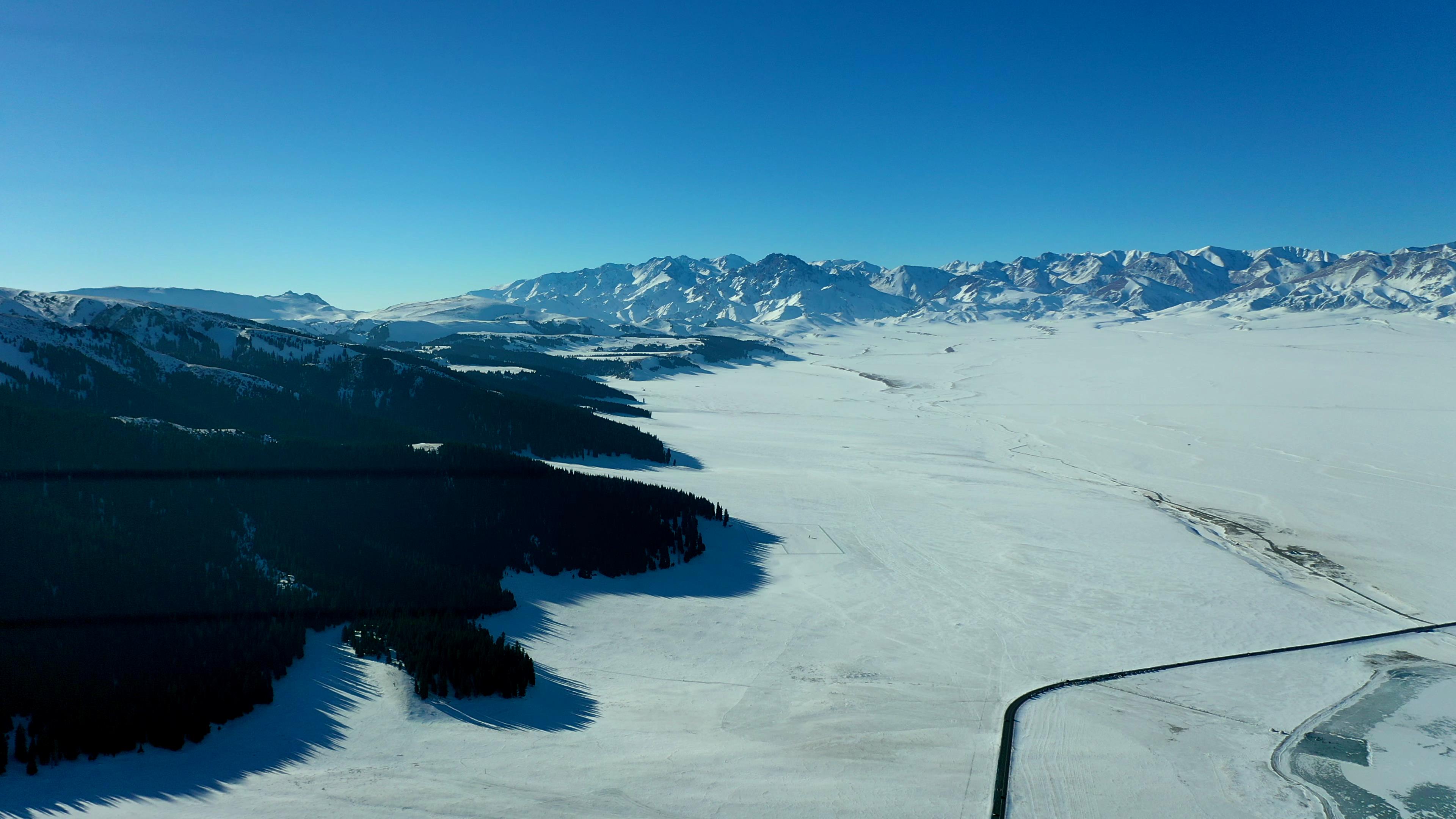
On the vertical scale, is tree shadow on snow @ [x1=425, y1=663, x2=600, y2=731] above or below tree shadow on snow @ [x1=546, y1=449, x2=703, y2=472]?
below

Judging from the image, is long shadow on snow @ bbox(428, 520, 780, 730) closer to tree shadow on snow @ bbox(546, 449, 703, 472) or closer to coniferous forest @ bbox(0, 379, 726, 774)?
coniferous forest @ bbox(0, 379, 726, 774)

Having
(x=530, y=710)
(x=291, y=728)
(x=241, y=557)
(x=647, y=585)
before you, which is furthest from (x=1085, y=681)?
(x=241, y=557)

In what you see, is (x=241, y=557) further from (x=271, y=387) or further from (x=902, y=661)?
(x=271, y=387)

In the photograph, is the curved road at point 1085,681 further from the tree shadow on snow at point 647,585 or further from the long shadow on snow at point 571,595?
the tree shadow on snow at point 647,585

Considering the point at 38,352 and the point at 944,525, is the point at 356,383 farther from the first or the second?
the point at 944,525

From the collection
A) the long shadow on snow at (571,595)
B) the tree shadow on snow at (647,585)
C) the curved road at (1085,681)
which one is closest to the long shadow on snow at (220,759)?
the long shadow on snow at (571,595)

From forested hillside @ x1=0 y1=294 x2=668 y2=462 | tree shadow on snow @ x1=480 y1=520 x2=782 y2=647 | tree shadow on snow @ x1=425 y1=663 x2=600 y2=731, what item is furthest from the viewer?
forested hillside @ x1=0 y1=294 x2=668 y2=462

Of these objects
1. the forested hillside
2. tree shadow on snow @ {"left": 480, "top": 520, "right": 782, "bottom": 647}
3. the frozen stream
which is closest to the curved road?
the frozen stream
